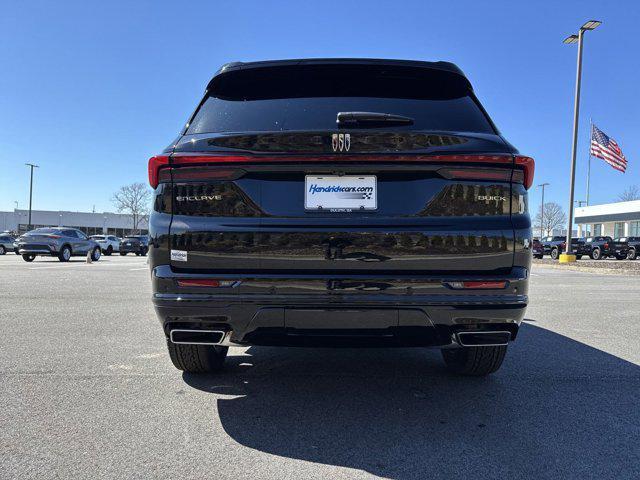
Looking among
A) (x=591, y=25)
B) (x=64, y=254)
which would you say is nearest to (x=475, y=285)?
(x=64, y=254)

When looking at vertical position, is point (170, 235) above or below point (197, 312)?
above

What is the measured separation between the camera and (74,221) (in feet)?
284

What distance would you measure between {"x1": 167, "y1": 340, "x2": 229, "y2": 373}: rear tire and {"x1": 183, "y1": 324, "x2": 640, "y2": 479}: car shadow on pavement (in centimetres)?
9

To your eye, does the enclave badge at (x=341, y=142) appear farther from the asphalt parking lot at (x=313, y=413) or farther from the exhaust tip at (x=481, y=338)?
the asphalt parking lot at (x=313, y=413)

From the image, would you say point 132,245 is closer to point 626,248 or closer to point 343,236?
point 626,248

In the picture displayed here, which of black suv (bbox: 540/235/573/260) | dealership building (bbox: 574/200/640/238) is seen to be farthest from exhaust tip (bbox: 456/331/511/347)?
dealership building (bbox: 574/200/640/238)

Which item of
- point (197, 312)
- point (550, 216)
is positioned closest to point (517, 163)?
point (197, 312)

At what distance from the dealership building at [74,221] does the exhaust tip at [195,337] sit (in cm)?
8798

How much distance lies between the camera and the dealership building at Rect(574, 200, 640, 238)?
172 ft

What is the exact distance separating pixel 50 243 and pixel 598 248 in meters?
32.3

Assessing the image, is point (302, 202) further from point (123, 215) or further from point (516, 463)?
point (123, 215)

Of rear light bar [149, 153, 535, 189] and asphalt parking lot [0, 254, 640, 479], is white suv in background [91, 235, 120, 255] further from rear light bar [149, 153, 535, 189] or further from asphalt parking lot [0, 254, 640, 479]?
rear light bar [149, 153, 535, 189]

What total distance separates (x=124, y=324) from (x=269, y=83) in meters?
3.79

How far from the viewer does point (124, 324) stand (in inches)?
217
